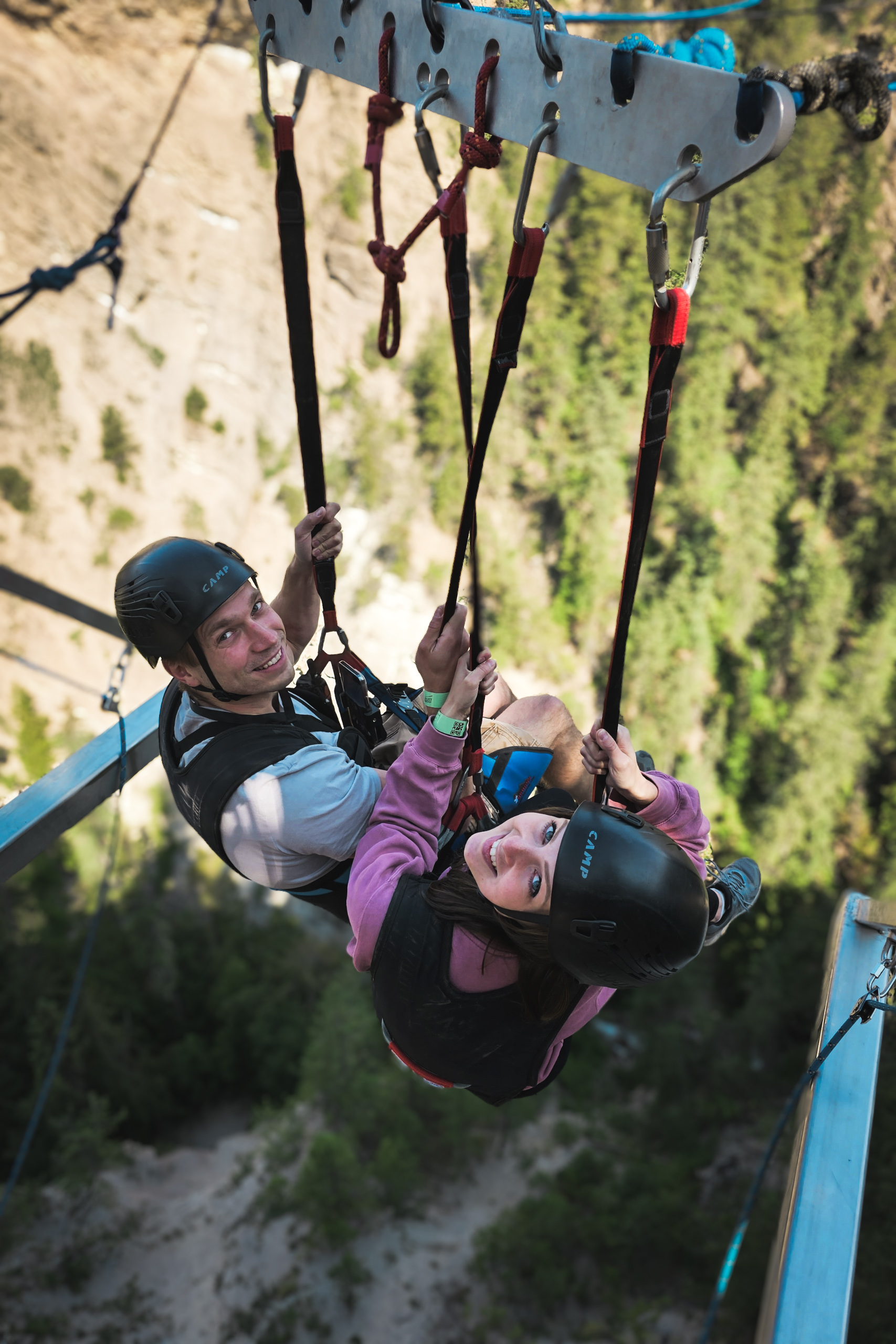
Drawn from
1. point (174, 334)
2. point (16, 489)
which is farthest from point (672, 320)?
point (174, 334)

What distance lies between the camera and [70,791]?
1984 mm

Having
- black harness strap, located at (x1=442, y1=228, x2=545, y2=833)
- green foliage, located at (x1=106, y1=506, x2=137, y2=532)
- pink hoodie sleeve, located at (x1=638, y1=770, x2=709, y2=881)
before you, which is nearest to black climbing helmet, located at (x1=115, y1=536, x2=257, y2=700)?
black harness strap, located at (x1=442, y1=228, x2=545, y2=833)

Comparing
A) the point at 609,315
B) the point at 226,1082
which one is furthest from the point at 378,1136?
the point at 609,315

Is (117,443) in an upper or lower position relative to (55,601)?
lower

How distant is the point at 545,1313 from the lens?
876 centimetres

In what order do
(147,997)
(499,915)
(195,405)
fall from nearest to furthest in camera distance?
(499,915)
(147,997)
(195,405)

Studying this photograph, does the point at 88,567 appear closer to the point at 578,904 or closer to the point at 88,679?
the point at 88,679

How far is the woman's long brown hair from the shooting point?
141 cm

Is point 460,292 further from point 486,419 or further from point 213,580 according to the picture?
point 213,580

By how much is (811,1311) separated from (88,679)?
16.2m

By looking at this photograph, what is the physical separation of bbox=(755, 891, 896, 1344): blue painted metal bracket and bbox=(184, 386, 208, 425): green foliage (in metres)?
16.0

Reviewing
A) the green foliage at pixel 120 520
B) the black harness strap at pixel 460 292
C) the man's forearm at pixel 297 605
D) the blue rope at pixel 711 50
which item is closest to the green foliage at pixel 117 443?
the green foliage at pixel 120 520

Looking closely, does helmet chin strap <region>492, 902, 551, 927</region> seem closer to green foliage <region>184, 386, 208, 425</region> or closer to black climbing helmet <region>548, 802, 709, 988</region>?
black climbing helmet <region>548, 802, 709, 988</region>

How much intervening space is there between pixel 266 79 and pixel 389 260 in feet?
1.39
